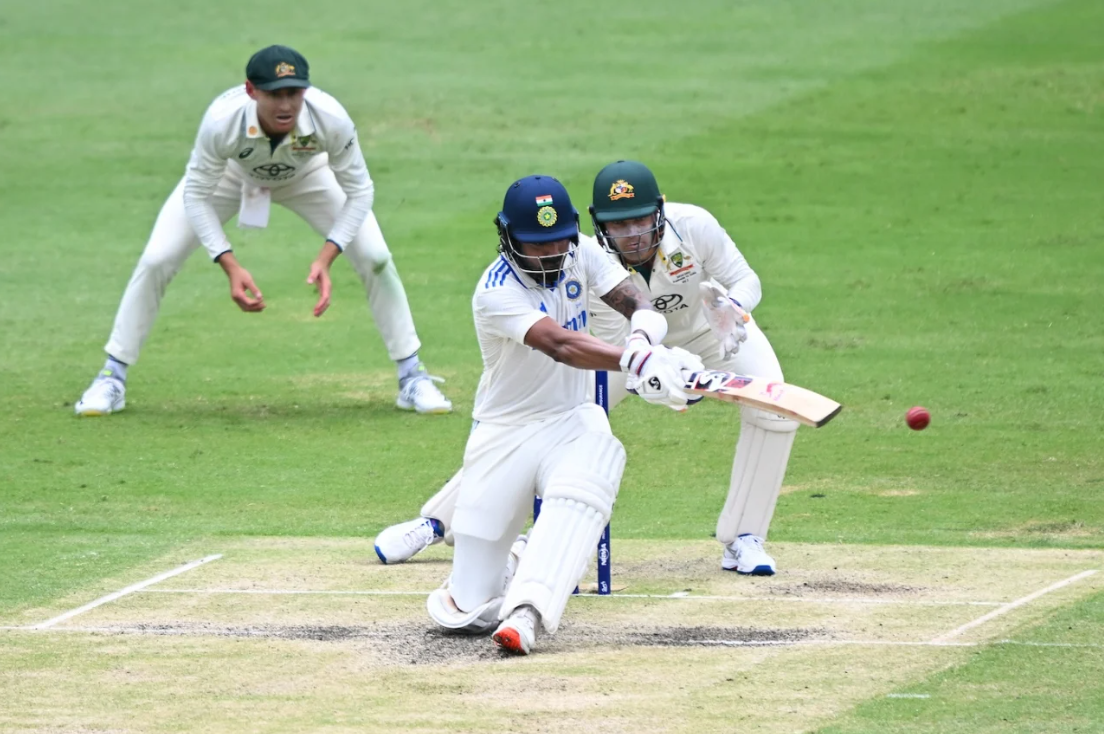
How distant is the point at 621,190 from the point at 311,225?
3988 millimetres

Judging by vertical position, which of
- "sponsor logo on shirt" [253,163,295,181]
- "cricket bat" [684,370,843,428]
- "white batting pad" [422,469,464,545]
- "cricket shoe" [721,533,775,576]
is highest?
"cricket bat" [684,370,843,428]

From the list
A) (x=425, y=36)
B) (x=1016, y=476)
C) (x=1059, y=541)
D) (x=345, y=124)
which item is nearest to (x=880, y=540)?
(x=1059, y=541)

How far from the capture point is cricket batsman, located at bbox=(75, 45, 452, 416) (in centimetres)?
980

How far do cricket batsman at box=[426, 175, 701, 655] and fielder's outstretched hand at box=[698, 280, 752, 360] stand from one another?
531 mm

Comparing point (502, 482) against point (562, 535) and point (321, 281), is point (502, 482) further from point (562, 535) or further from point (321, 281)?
point (321, 281)

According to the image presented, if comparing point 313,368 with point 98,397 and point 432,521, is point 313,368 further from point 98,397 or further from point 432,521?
point 432,521

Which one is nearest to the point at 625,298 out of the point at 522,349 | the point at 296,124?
the point at 522,349

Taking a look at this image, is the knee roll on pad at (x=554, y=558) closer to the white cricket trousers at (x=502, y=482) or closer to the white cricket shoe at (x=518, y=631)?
the white cricket shoe at (x=518, y=631)

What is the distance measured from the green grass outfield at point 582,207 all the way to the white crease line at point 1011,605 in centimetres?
26

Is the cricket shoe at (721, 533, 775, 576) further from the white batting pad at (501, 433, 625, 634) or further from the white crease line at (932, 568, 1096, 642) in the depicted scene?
the white batting pad at (501, 433, 625, 634)

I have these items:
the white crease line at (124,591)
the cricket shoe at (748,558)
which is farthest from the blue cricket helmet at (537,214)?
the white crease line at (124,591)

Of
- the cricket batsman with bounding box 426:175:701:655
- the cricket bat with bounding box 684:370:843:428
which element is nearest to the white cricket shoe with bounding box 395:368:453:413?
the cricket batsman with bounding box 426:175:701:655

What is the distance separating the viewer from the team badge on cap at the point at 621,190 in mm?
7051

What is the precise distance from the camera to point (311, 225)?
10.7 m
